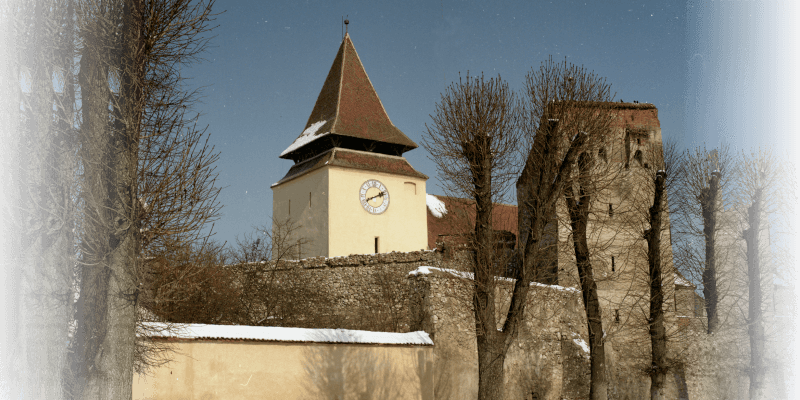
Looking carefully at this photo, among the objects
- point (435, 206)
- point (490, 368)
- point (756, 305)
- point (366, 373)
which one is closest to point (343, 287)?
point (366, 373)

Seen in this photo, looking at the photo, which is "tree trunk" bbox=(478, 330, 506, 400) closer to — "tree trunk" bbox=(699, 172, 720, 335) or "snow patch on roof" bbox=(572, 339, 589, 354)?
"snow patch on roof" bbox=(572, 339, 589, 354)

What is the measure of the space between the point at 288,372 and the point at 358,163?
17.1 meters

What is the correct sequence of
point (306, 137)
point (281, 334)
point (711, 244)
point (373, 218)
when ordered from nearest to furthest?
point (281, 334) < point (711, 244) < point (373, 218) < point (306, 137)

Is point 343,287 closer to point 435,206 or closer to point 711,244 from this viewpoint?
point 711,244

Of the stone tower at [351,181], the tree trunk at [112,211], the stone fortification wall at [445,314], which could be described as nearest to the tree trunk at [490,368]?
the stone fortification wall at [445,314]

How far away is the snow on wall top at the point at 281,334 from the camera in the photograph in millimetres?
10595

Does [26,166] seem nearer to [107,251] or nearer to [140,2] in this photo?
[107,251]

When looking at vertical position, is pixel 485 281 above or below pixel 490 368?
above

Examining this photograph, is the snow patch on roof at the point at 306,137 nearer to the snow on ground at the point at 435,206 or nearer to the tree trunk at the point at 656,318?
the snow on ground at the point at 435,206

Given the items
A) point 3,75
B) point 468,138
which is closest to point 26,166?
point 3,75

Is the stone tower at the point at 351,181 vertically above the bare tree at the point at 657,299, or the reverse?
the stone tower at the point at 351,181

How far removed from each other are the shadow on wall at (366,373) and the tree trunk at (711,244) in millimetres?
9627

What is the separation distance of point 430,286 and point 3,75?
10.2 m

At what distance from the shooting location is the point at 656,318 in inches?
643
